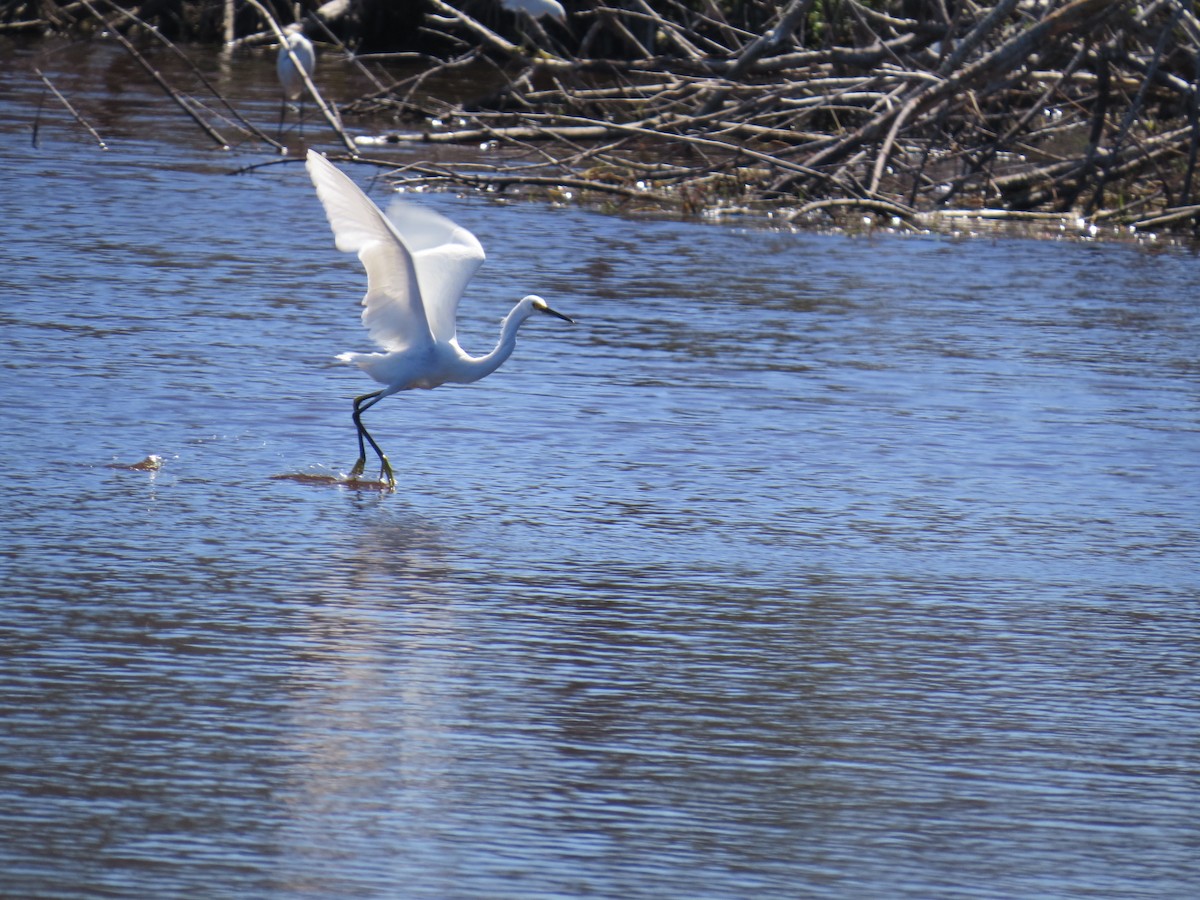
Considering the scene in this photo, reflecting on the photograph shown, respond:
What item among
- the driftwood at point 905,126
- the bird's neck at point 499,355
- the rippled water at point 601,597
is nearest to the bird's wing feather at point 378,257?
the bird's neck at point 499,355

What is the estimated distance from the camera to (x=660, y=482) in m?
7.75

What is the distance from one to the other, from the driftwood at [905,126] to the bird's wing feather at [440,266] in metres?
6.07

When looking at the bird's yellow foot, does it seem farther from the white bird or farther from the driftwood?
the white bird

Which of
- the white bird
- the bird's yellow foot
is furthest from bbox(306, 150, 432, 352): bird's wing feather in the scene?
the white bird

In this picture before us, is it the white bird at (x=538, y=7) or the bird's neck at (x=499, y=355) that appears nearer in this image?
the bird's neck at (x=499, y=355)

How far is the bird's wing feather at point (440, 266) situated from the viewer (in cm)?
826

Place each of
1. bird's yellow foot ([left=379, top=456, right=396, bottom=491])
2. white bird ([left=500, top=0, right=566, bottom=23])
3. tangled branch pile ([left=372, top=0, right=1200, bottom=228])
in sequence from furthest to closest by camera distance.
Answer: white bird ([left=500, top=0, right=566, bottom=23]), tangled branch pile ([left=372, top=0, right=1200, bottom=228]), bird's yellow foot ([left=379, top=456, right=396, bottom=491])

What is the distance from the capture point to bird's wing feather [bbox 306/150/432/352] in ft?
24.2

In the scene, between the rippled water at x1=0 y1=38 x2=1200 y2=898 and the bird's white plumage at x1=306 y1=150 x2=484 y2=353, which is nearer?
the rippled water at x1=0 y1=38 x2=1200 y2=898

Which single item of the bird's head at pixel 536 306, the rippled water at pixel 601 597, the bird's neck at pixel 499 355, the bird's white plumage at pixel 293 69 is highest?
the bird's white plumage at pixel 293 69

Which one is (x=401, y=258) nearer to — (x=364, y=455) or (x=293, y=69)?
(x=364, y=455)

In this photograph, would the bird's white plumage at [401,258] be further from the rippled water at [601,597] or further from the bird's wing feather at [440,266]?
the rippled water at [601,597]

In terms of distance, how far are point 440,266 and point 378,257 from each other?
0.63 m

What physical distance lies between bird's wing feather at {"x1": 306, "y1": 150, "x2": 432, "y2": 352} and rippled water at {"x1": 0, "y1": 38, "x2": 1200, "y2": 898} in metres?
0.48
